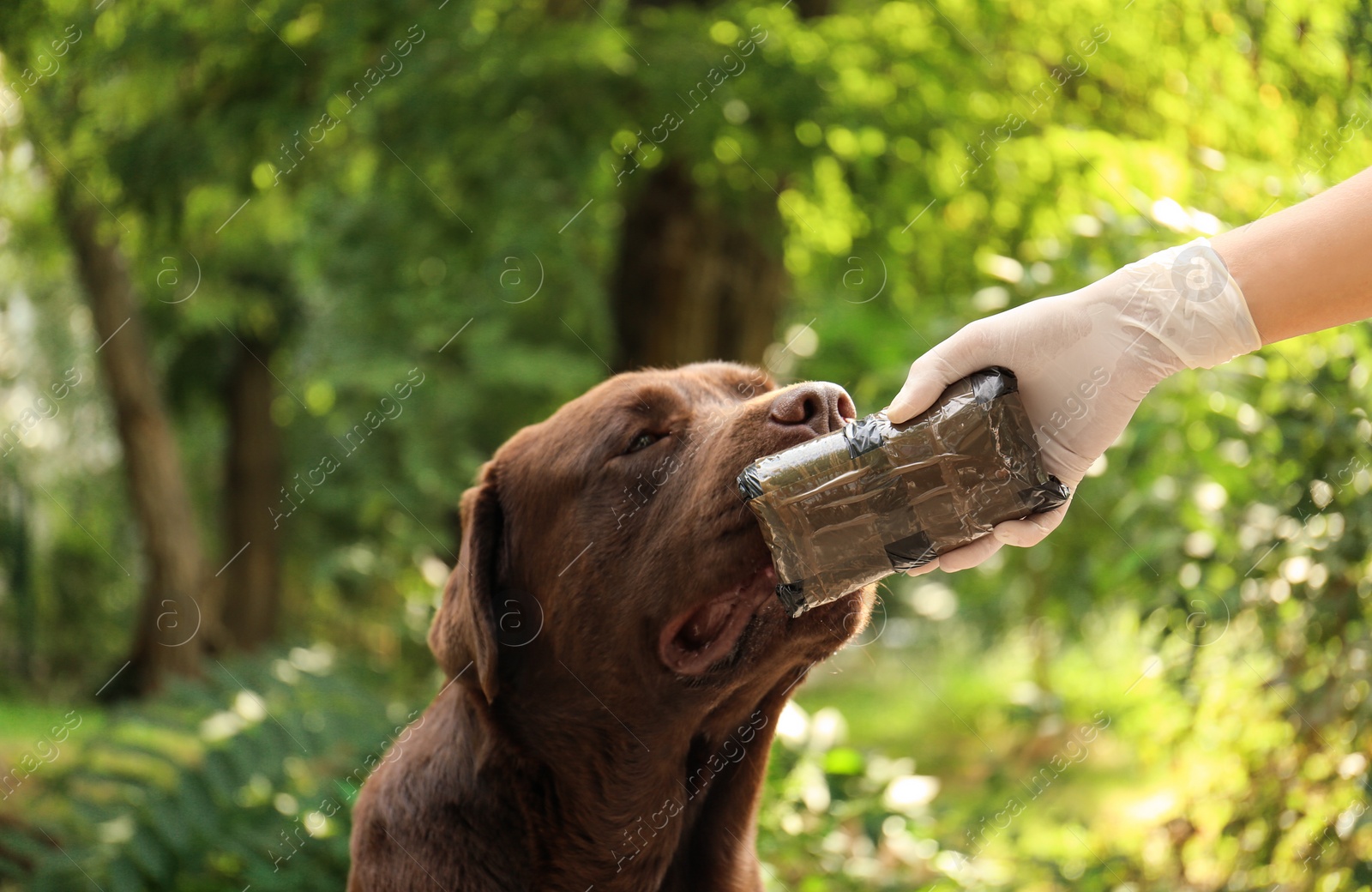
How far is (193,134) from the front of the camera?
5.39 m

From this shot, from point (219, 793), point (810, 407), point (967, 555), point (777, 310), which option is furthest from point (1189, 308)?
point (777, 310)

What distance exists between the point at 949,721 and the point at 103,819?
8.19 metres

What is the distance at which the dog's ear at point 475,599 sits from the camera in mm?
2531

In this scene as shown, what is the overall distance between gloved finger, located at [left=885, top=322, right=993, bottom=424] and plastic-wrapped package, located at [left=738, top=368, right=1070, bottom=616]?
21 millimetres

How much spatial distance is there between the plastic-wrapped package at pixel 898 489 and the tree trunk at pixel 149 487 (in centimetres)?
875

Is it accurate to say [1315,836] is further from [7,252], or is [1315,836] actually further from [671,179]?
[7,252]

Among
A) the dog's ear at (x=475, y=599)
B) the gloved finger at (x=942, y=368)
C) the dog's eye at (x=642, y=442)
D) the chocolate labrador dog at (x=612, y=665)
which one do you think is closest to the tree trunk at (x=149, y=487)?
the dog's ear at (x=475, y=599)

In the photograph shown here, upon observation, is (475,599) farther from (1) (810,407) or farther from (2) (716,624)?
(1) (810,407)

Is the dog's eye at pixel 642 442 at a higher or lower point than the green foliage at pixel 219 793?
higher

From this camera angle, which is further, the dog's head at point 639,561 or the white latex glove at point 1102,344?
the dog's head at point 639,561

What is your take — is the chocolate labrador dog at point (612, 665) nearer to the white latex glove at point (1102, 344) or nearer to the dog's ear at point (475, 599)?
the dog's ear at point (475, 599)

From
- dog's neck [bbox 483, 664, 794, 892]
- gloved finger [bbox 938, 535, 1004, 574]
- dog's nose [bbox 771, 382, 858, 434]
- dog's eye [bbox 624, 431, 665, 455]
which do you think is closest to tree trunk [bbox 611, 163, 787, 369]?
dog's eye [bbox 624, 431, 665, 455]

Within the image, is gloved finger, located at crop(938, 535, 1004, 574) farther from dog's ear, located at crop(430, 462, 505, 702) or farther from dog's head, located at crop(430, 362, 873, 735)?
dog's ear, located at crop(430, 462, 505, 702)

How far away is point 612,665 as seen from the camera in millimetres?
2582
